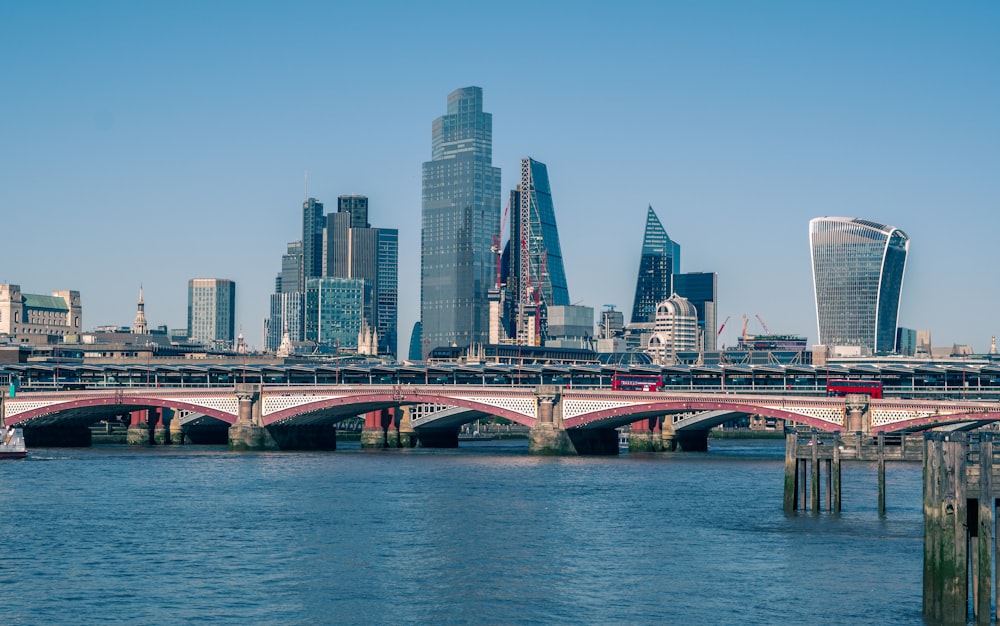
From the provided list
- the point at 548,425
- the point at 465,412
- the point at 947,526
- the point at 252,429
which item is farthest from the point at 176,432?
the point at 947,526

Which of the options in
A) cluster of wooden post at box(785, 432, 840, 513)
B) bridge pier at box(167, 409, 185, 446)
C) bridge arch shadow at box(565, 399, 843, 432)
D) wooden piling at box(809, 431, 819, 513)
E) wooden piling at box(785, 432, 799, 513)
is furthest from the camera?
bridge pier at box(167, 409, 185, 446)

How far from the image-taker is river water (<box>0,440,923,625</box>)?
53.1 m

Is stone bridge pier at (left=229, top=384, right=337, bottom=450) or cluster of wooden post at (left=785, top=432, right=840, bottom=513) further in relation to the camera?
stone bridge pier at (left=229, top=384, right=337, bottom=450)

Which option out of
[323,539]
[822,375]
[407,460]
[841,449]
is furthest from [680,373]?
[323,539]

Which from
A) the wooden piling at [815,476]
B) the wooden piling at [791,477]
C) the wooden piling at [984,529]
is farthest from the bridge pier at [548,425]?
the wooden piling at [984,529]

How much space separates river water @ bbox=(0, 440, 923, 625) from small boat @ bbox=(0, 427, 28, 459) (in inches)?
920

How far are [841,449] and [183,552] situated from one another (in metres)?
36.0

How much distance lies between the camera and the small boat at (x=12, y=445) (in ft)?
437

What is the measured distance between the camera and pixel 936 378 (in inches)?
6166

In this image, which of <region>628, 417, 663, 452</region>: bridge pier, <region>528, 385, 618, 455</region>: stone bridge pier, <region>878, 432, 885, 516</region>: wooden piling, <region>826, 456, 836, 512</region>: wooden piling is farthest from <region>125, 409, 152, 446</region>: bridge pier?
<region>878, 432, 885, 516</region>: wooden piling

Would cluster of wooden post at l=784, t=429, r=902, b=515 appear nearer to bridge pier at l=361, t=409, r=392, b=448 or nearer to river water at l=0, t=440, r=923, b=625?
river water at l=0, t=440, r=923, b=625

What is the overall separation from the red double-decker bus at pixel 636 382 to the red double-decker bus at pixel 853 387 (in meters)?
18.2

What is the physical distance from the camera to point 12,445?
135 meters

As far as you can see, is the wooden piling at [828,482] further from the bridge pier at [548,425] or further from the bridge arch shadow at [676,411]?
the bridge pier at [548,425]
